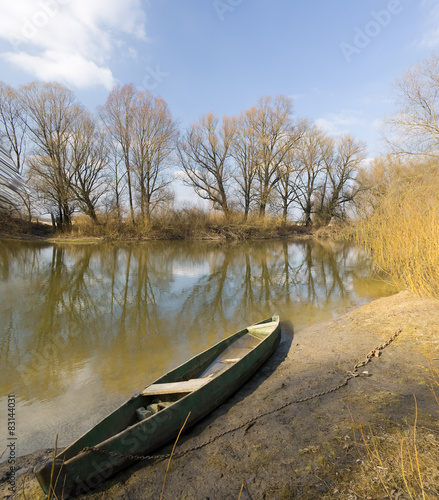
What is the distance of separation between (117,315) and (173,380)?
445cm

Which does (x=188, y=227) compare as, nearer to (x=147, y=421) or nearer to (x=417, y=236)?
(x=417, y=236)

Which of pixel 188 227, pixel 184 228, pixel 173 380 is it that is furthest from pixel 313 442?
pixel 188 227

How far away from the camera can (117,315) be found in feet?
26.6

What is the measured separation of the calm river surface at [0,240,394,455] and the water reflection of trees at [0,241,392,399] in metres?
0.03

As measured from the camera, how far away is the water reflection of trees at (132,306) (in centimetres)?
537

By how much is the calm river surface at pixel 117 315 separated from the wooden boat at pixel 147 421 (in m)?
0.78

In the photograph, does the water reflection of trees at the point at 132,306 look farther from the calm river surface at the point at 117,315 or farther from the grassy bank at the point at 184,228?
the grassy bank at the point at 184,228

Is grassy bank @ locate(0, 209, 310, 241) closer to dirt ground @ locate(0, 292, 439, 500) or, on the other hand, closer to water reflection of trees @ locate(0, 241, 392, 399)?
water reflection of trees @ locate(0, 241, 392, 399)

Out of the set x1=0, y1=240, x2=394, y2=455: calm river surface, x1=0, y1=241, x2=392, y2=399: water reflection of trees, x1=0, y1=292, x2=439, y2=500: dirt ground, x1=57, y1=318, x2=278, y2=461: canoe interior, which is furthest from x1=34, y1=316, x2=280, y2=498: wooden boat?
x1=0, y1=241, x2=392, y2=399: water reflection of trees

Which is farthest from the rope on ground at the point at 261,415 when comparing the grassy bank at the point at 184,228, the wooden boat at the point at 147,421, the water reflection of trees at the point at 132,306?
the grassy bank at the point at 184,228

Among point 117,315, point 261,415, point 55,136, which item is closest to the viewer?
point 261,415

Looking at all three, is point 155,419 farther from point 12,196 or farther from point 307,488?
point 12,196

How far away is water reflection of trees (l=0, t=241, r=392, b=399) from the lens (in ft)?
17.6

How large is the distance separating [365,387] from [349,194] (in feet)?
125
